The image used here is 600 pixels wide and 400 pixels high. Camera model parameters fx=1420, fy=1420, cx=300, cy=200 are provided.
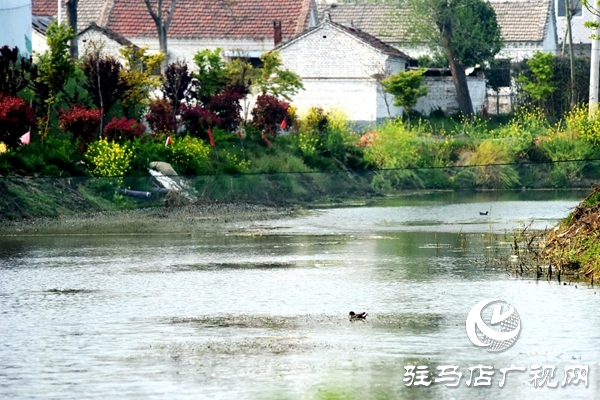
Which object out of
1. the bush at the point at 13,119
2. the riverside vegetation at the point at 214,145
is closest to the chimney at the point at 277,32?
the riverside vegetation at the point at 214,145

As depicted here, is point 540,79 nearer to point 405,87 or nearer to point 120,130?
point 405,87

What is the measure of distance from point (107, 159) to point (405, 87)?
24.0 metres

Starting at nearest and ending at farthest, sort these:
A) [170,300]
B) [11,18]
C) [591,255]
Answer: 1. [170,300]
2. [591,255]
3. [11,18]

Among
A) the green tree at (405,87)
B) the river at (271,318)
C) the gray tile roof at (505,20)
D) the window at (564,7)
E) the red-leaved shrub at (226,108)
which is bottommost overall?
the river at (271,318)

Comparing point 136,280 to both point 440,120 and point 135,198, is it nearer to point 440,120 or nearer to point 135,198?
point 135,198

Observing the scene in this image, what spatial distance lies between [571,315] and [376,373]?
4045mm

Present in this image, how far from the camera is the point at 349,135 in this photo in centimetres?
4525

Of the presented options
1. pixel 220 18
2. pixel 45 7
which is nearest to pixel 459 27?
pixel 220 18

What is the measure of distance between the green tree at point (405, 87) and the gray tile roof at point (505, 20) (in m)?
13.9

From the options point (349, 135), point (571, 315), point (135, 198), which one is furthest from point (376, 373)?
point (349, 135)

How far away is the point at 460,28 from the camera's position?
65.1 metres

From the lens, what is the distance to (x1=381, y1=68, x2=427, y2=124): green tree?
2221 inches

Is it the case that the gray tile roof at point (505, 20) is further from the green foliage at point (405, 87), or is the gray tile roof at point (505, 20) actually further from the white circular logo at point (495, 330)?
the white circular logo at point (495, 330)

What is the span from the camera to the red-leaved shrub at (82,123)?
35.4 meters
